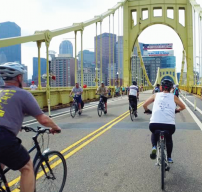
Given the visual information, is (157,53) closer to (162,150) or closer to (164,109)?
(164,109)

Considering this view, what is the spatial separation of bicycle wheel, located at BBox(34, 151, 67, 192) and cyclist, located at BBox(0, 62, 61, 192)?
40 centimetres

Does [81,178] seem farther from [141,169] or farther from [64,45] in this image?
[64,45]

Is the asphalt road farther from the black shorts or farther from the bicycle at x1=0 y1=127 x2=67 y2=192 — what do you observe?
the black shorts

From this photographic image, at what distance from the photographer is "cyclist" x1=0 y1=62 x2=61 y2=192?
8.06 feet

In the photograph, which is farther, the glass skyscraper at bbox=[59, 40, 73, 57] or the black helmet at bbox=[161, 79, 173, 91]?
the glass skyscraper at bbox=[59, 40, 73, 57]

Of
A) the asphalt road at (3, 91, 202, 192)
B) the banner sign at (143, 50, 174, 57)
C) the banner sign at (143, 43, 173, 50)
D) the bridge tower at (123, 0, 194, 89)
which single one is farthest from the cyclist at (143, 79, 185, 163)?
the banner sign at (143, 50, 174, 57)

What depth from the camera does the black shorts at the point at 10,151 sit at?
95.5 inches

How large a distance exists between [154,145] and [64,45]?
54.2m

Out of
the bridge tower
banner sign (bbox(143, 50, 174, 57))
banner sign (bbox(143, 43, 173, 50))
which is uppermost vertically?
banner sign (bbox(143, 43, 173, 50))

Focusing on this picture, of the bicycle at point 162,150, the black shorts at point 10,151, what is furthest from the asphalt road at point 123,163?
the black shorts at point 10,151

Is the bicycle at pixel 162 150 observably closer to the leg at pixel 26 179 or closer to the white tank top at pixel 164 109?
the white tank top at pixel 164 109

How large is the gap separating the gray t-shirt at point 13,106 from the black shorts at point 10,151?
0.22ft

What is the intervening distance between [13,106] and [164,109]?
8.52 ft

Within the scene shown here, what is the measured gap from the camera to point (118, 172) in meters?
4.56
